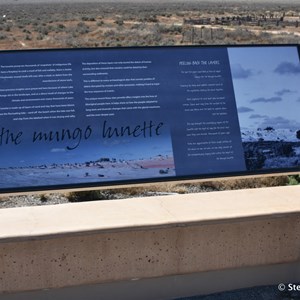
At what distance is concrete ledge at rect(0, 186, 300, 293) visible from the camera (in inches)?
140

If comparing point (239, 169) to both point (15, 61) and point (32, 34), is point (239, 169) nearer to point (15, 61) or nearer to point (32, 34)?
point (15, 61)

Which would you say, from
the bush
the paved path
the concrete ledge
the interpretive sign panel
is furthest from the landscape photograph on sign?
the bush

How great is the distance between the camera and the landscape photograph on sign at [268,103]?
4.59 meters

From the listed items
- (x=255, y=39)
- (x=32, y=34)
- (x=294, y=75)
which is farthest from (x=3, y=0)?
(x=294, y=75)

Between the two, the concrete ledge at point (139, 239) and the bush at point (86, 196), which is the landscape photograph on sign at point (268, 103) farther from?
the bush at point (86, 196)

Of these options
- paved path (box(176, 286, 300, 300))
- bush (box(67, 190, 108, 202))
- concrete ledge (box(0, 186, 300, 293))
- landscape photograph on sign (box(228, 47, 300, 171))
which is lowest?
paved path (box(176, 286, 300, 300))

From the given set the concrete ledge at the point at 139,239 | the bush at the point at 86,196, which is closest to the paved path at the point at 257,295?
the concrete ledge at the point at 139,239

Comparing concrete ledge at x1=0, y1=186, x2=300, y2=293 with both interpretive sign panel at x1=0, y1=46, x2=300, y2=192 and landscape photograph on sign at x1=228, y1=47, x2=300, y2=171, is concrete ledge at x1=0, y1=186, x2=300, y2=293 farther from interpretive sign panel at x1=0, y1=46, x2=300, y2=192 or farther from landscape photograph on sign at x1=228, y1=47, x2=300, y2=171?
landscape photograph on sign at x1=228, y1=47, x2=300, y2=171

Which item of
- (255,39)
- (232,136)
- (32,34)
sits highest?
(32,34)

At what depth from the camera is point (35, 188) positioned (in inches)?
161

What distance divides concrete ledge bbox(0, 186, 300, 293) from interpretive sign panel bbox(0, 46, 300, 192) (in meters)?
0.28

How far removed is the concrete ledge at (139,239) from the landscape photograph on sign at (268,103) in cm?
52

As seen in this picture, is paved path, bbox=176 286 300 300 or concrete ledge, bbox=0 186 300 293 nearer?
concrete ledge, bbox=0 186 300 293

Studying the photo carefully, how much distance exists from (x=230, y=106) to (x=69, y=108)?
119cm
